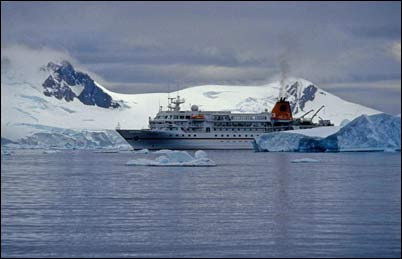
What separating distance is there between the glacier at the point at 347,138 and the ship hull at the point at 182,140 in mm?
7417

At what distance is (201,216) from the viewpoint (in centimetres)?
2309

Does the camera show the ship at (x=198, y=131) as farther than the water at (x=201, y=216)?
Yes

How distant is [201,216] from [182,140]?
188 feet

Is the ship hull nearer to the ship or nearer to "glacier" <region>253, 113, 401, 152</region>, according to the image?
the ship

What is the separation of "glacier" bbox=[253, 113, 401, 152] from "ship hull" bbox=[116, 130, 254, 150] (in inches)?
292

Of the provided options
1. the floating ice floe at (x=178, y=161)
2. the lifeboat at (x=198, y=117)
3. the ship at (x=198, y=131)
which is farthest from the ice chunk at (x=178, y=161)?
the lifeboat at (x=198, y=117)

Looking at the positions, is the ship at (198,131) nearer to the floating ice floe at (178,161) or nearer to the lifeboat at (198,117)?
the lifeboat at (198,117)

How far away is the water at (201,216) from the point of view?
1806 cm

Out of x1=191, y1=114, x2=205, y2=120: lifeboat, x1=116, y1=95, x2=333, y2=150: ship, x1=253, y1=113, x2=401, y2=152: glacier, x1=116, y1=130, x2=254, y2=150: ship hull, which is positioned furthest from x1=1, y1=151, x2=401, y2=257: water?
x1=191, y1=114, x2=205, y2=120: lifeboat

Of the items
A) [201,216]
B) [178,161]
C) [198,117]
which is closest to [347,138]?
[198,117]

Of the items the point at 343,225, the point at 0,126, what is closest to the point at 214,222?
the point at 343,225

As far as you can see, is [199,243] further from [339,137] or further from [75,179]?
[339,137]

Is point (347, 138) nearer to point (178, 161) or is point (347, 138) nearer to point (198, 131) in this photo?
point (198, 131)

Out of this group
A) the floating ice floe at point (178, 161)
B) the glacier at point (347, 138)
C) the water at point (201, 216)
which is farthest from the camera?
the glacier at point (347, 138)
